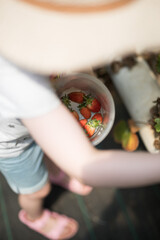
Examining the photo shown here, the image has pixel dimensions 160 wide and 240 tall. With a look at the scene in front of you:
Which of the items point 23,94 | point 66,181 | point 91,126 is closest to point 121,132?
point 66,181

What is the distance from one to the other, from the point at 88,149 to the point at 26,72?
0.19 metres

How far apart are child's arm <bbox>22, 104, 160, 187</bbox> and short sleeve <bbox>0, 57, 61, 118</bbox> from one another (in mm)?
18

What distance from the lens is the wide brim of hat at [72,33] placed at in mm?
317

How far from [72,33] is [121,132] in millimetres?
976

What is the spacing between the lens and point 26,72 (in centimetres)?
42

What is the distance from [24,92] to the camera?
0.41 m

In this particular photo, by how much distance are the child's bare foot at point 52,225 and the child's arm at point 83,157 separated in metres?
Answer: 0.75

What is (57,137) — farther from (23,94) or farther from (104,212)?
(104,212)

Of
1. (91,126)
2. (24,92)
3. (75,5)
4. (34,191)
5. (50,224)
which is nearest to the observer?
(75,5)

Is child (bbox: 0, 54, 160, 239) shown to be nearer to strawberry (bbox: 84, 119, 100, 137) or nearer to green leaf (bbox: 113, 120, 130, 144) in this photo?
strawberry (bbox: 84, 119, 100, 137)

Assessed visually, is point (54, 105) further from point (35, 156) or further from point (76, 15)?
point (35, 156)

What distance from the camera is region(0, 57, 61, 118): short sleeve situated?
0.41 m

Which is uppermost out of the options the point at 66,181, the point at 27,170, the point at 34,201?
the point at 27,170

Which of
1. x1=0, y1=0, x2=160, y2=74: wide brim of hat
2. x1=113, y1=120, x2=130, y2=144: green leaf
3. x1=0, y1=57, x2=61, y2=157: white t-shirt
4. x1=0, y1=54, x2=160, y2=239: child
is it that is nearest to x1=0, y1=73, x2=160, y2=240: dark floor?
x1=113, y1=120, x2=130, y2=144: green leaf
